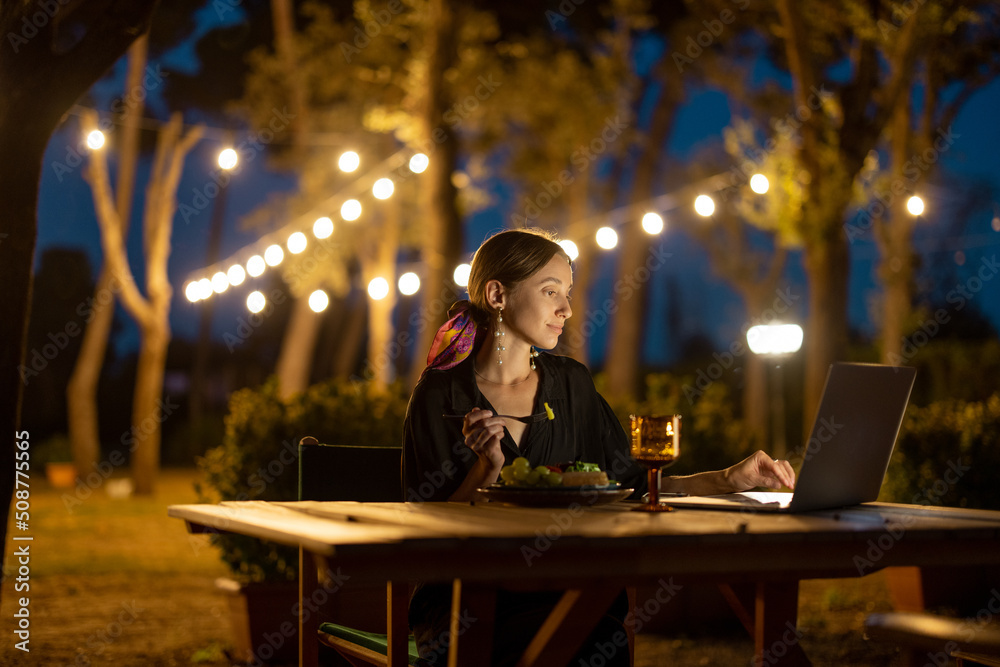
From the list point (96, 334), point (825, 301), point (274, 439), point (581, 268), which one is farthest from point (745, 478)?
point (581, 268)

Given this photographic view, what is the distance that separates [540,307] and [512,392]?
28 cm

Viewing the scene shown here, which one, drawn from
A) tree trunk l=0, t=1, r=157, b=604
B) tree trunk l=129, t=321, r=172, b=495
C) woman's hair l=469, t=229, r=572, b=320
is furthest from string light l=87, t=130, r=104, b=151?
tree trunk l=129, t=321, r=172, b=495

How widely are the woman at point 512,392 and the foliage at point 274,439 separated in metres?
2.27

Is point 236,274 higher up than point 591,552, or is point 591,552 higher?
point 236,274

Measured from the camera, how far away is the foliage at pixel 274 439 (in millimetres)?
5328

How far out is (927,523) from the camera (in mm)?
2297

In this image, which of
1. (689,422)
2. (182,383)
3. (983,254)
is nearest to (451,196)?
(689,422)

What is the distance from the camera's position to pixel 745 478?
9.33 feet

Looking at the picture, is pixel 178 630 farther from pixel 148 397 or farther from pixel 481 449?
pixel 148 397

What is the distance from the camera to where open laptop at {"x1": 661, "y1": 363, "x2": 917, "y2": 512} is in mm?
2271

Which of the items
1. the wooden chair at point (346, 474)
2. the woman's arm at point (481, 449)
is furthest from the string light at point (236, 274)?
the woman's arm at point (481, 449)

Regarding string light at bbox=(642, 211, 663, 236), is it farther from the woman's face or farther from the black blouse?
the woman's face

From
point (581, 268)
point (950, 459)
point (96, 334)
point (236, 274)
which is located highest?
point (581, 268)

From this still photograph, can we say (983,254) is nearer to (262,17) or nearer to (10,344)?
(262,17)
